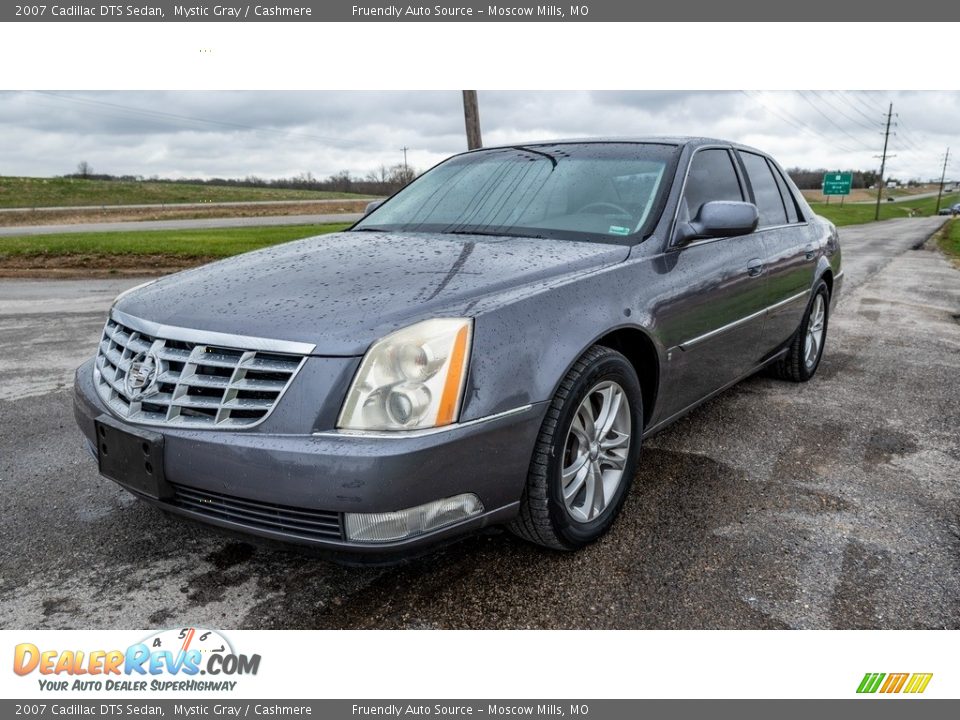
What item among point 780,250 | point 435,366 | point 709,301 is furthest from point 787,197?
point 435,366

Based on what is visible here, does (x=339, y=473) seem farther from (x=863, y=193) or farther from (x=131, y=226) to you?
(x=863, y=193)

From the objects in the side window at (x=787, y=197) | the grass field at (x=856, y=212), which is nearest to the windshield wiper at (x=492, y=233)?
the side window at (x=787, y=197)

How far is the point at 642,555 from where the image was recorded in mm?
2691

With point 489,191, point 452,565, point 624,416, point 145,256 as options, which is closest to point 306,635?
point 452,565

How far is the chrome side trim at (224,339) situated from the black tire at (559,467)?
82 centimetres

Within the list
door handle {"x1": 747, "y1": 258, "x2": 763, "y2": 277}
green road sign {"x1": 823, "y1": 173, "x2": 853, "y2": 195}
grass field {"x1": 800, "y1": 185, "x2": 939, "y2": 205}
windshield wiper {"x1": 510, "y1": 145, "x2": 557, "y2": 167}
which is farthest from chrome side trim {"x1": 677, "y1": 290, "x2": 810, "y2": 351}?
green road sign {"x1": 823, "y1": 173, "x2": 853, "y2": 195}

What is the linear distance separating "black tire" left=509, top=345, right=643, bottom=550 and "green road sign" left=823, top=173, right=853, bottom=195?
57.6 meters

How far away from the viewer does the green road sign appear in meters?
53.3

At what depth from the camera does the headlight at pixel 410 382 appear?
2.10 metres

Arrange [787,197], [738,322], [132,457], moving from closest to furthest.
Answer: [132,457] → [738,322] → [787,197]

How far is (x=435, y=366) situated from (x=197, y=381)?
0.74 m

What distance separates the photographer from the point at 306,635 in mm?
2219

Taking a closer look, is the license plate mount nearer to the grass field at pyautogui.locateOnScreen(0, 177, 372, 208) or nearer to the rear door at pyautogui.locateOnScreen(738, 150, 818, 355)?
the rear door at pyautogui.locateOnScreen(738, 150, 818, 355)

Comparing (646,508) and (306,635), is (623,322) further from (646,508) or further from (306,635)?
(306,635)
